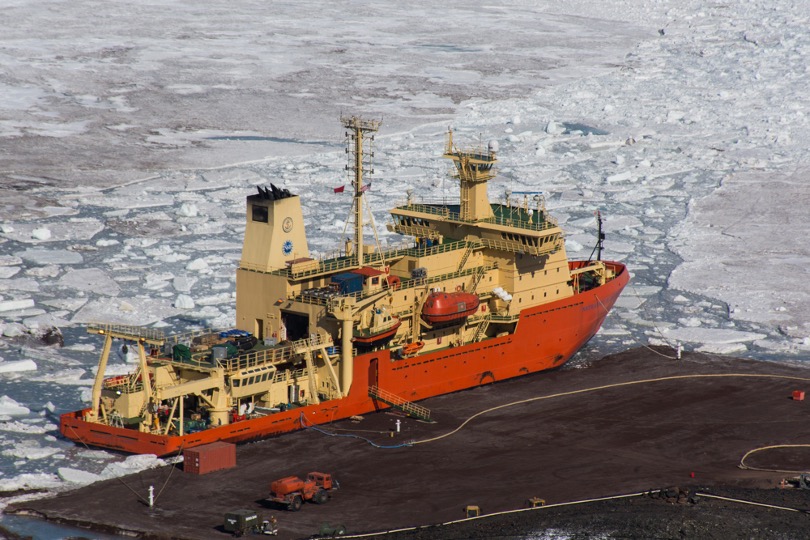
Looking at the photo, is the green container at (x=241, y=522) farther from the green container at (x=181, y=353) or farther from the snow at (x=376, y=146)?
the green container at (x=181, y=353)

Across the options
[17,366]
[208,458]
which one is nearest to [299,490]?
[208,458]

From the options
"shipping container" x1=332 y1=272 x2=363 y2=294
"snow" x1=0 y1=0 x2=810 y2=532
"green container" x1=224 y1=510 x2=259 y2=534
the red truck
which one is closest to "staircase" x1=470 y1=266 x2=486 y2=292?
"shipping container" x1=332 y1=272 x2=363 y2=294

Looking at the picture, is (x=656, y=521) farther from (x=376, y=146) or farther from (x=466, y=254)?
(x=376, y=146)

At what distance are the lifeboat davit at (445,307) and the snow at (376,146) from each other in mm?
5526

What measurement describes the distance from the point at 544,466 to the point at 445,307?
606 centimetres

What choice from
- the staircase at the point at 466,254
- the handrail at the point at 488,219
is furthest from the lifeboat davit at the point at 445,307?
the handrail at the point at 488,219

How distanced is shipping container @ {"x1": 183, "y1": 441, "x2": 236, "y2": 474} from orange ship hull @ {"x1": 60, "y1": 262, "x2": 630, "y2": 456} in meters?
0.67

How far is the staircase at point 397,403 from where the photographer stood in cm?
2967

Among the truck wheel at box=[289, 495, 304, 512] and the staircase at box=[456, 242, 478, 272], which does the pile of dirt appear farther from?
the staircase at box=[456, 242, 478, 272]

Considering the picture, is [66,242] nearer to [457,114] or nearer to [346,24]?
[457,114]

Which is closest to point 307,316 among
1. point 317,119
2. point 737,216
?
point 737,216

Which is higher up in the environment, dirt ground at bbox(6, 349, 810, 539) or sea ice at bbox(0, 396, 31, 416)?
sea ice at bbox(0, 396, 31, 416)

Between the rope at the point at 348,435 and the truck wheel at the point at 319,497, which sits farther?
the rope at the point at 348,435

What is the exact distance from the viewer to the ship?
27219 mm
